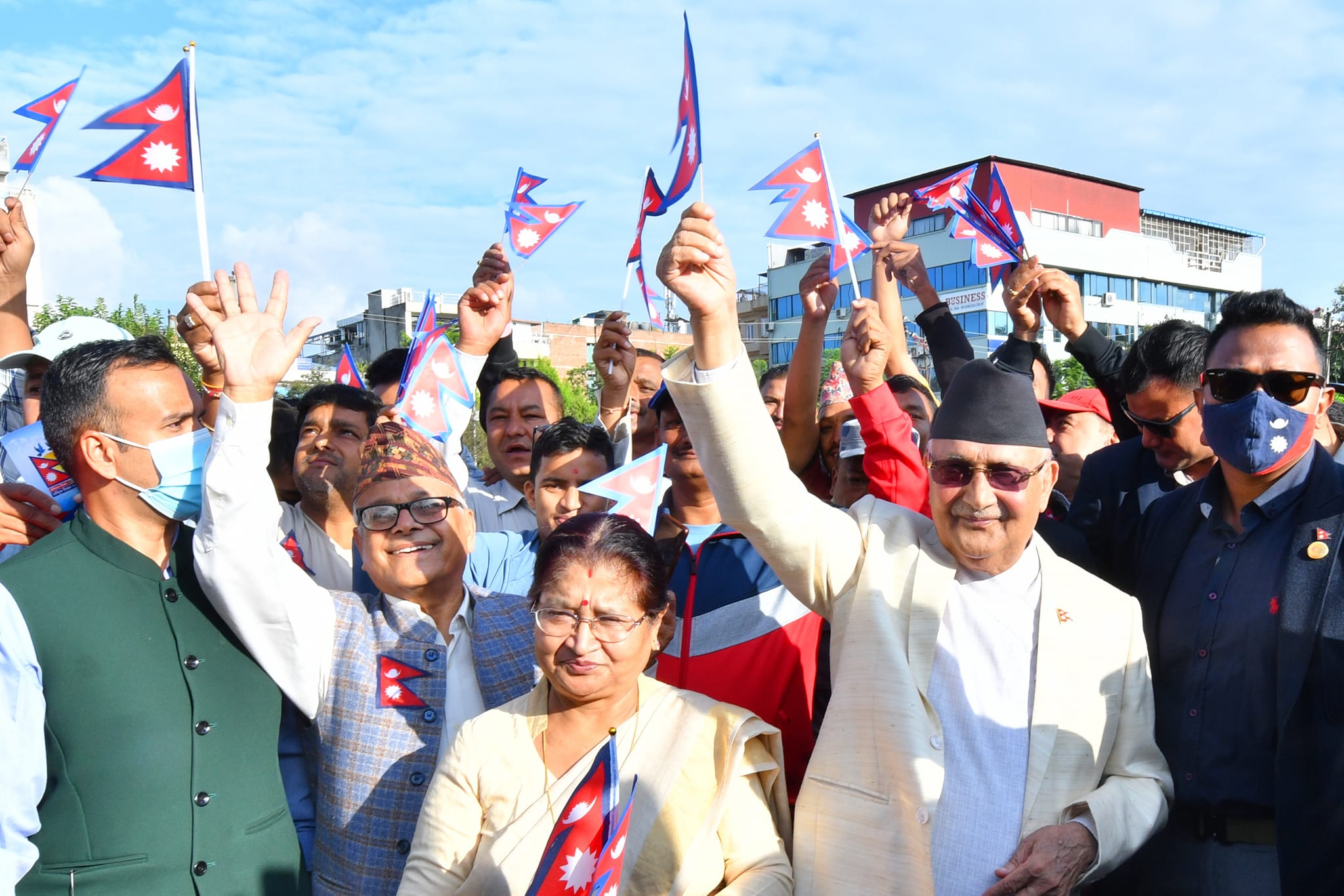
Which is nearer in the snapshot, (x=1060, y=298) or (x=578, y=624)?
(x=578, y=624)

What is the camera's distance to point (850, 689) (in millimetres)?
2672

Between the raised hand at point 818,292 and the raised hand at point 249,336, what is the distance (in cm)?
180

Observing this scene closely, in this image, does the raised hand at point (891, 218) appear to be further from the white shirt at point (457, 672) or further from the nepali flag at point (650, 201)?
the white shirt at point (457, 672)

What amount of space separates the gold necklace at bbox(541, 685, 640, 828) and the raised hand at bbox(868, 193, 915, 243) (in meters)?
3.07

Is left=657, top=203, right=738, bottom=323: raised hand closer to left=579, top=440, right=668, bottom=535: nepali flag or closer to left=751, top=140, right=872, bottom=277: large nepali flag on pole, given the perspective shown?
left=579, top=440, right=668, bottom=535: nepali flag

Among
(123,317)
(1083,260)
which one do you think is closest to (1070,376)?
(1083,260)

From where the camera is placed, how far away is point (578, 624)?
2.66m

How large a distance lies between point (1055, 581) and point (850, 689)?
64 cm

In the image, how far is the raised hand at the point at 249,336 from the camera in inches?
102

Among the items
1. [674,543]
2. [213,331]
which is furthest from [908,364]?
[213,331]

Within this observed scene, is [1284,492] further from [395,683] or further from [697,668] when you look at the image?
[395,683]

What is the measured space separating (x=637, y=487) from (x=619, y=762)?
1.12 m

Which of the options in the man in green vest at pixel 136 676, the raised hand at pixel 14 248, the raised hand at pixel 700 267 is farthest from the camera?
the raised hand at pixel 14 248

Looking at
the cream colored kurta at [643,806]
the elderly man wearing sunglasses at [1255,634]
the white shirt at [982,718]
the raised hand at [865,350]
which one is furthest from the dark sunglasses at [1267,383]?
the cream colored kurta at [643,806]
